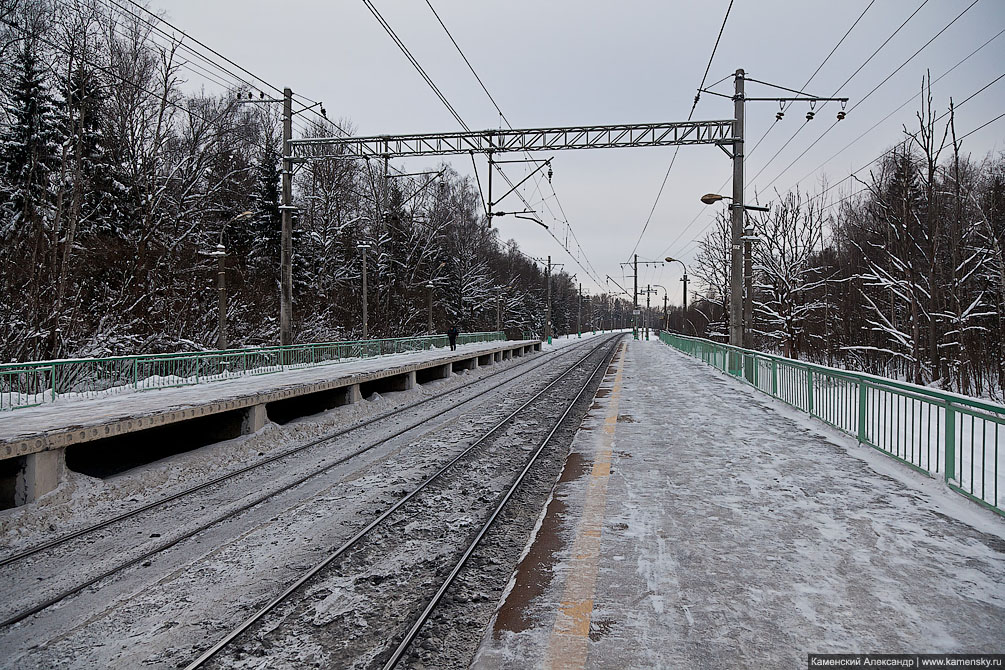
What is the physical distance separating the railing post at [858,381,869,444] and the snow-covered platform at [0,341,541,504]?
9686mm

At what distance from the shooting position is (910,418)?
802 centimetres

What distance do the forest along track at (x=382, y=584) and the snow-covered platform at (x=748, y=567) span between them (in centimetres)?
69

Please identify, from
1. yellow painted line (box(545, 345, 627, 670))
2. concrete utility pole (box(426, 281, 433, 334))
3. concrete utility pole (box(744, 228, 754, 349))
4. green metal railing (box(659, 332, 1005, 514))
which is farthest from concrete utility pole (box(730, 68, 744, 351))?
concrete utility pole (box(426, 281, 433, 334))

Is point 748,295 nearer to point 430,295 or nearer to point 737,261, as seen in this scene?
point 737,261

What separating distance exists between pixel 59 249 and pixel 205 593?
22097 millimetres

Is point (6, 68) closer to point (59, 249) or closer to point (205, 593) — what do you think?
point (59, 249)

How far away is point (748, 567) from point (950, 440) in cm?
306

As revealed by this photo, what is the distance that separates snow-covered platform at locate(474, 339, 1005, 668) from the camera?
3255 millimetres

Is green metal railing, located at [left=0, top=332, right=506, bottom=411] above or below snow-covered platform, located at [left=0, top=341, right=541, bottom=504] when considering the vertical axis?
above

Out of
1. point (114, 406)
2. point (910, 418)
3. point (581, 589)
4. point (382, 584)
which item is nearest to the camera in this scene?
point (581, 589)

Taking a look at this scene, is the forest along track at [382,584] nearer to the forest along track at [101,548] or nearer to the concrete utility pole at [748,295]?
the forest along track at [101,548]

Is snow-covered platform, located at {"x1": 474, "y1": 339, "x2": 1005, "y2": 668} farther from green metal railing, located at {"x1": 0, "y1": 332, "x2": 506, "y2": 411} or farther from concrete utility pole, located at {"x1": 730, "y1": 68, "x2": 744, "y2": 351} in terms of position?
concrete utility pole, located at {"x1": 730, "y1": 68, "x2": 744, "y2": 351}

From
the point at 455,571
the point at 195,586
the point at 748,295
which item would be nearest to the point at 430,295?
the point at 748,295

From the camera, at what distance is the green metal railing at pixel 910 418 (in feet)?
18.1
